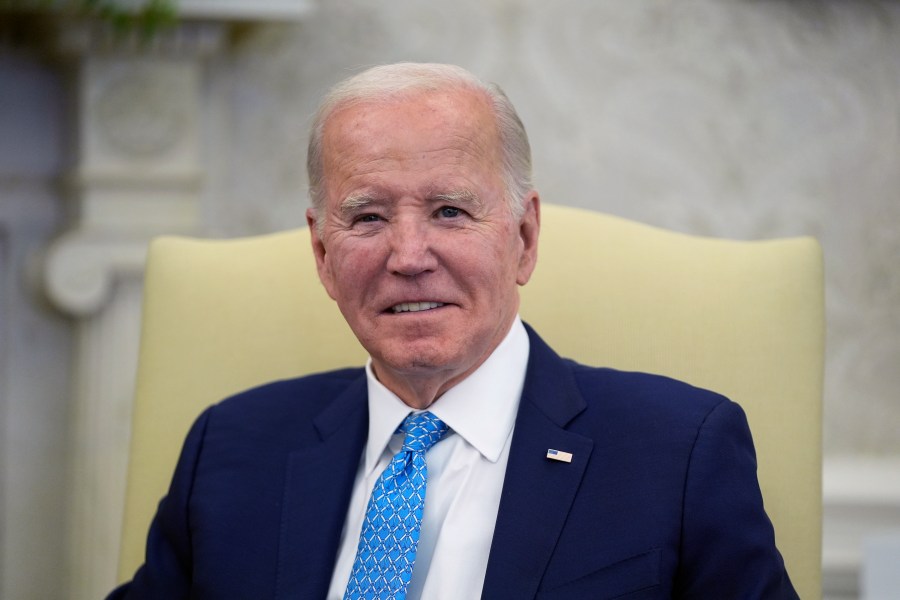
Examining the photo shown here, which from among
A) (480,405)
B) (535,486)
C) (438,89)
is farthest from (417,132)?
(535,486)

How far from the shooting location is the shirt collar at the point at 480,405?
1448mm

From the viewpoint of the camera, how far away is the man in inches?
51.8

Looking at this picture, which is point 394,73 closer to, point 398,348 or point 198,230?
point 398,348

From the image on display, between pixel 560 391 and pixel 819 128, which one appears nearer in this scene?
pixel 560 391

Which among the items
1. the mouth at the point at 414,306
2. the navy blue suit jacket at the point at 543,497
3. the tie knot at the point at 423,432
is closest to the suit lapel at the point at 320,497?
the navy blue suit jacket at the point at 543,497

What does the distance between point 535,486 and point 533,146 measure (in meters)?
1.35

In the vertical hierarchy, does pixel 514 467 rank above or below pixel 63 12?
below

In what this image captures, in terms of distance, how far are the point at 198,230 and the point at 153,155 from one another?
0.65 feet

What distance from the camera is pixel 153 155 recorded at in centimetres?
247

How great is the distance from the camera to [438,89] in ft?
4.64

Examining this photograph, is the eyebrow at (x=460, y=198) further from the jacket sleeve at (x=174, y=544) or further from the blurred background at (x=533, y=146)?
the blurred background at (x=533, y=146)

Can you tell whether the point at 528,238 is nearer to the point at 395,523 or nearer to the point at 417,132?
the point at 417,132

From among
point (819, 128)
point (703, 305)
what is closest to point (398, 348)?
point (703, 305)

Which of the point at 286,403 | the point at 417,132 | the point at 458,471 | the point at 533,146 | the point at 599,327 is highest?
the point at 533,146
